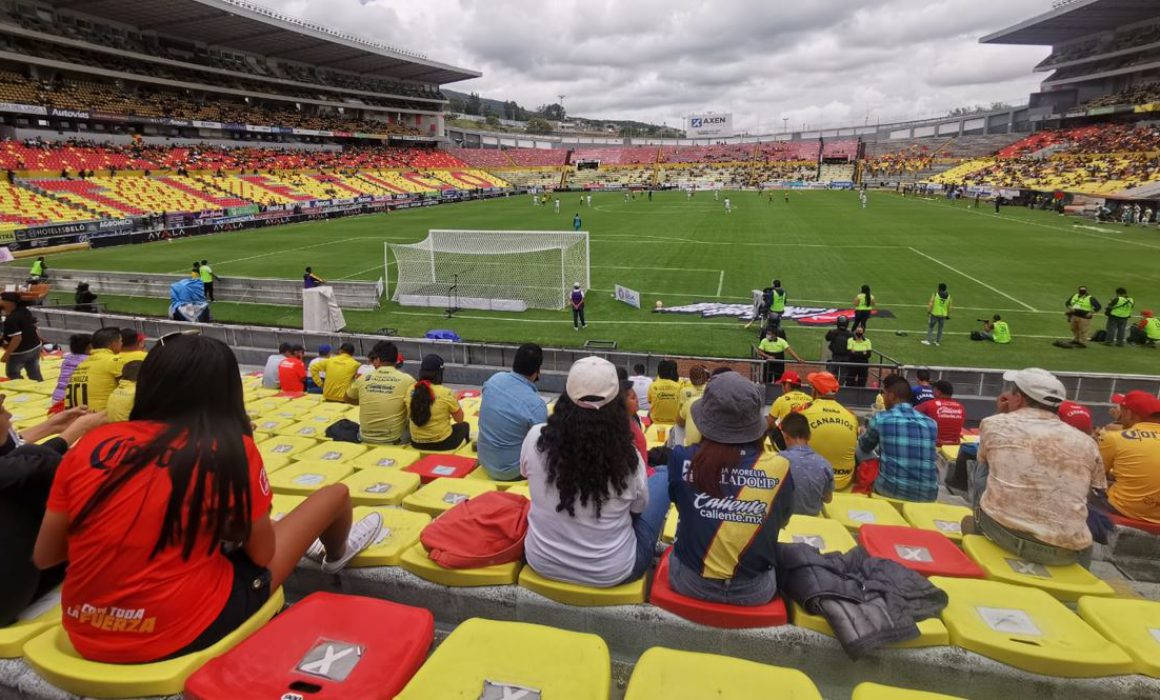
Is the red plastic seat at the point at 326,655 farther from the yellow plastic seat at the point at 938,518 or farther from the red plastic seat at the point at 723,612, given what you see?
the yellow plastic seat at the point at 938,518

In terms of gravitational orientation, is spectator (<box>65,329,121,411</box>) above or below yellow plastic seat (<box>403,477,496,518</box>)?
above

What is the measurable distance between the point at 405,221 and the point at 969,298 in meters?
38.2

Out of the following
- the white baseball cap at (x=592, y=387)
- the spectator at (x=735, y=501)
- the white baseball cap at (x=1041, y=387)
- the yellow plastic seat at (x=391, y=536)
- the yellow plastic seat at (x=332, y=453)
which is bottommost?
the yellow plastic seat at (x=332, y=453)

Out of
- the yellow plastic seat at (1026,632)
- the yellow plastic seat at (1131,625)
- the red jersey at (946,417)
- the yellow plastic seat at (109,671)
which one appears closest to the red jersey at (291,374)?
the yellow plastic seat at (109,671)

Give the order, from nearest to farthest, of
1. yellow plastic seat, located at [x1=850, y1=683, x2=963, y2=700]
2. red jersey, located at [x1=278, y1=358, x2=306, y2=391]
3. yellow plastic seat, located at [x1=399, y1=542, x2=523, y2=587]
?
yellow plastic seat, located at [x1=850, y1=683, x2=963, y2=700] < yellow plastic seat, located at [x1=399, y1=542, x2=523, y2=587] < red jersey, located at [x1=278, y1=358, x2=306, y2=391]

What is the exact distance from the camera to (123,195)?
44969mm

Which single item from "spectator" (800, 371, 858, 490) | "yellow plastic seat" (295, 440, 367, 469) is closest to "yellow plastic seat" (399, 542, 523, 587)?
"yellow plastic seat" (295, 440, 367, 469)

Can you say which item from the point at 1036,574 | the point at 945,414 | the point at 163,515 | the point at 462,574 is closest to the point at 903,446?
the point at 1036,574

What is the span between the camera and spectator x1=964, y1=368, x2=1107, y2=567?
3773mm

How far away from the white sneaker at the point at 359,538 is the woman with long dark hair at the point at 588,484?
3.49 feet

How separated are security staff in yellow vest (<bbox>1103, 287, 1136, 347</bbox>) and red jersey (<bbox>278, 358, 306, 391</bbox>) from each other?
19.4 meters

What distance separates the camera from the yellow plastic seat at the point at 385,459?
5535 mm

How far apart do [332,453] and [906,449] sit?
562 cm

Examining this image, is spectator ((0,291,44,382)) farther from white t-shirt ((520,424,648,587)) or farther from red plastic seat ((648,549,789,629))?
red plastic seat ((648,549,789,629))
